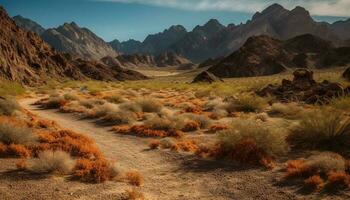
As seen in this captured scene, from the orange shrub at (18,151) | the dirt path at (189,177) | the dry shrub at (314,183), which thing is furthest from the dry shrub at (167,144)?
the dry shrub at (314,183)

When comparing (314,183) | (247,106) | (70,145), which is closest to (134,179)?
(70,145)

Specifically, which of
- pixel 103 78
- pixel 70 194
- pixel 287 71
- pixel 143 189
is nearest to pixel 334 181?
pixel 143 189

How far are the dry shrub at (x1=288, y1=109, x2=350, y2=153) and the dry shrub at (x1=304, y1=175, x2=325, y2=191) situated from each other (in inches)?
120

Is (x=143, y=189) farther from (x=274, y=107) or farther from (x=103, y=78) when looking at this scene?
(x=103, y=78)

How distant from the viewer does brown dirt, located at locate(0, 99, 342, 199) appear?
8430 millimetres

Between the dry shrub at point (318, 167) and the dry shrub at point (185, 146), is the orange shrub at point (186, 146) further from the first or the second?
the dry shrub at point (318, 167)

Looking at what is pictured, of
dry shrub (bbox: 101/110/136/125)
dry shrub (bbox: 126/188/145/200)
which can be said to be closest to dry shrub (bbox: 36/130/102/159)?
dry shrub (bbox: 126/188/145/200)

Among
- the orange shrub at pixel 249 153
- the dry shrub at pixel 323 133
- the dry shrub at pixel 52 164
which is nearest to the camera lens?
the dry shrub at pixel 52 164

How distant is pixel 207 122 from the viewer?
17344 mm

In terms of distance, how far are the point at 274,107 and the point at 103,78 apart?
87.3 m

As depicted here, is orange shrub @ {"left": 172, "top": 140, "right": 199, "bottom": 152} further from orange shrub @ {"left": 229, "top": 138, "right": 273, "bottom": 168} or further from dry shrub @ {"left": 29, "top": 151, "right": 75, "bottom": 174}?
dry shrub @ {"left": 29, "top": 151, "right": 75, "bottom": 174}

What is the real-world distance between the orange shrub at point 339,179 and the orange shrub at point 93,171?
4.91 meters

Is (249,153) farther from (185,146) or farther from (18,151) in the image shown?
(18,151)

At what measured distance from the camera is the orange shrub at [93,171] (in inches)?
362
